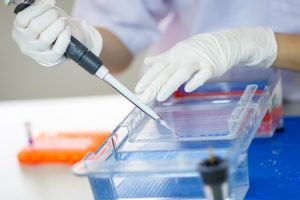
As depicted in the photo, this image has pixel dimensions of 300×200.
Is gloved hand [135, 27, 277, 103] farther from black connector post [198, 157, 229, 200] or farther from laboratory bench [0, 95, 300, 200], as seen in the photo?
black connector post [198, 157, 229, 200]

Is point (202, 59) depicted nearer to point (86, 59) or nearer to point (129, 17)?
point (86, 59)

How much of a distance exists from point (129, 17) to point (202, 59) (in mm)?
470

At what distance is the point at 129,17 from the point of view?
150 centimetres

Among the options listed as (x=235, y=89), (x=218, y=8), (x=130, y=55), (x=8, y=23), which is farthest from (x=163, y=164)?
(x=8, y=23)

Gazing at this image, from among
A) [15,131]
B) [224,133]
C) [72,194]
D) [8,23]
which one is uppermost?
[224,133]

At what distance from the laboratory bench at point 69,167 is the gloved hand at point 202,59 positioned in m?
0.20

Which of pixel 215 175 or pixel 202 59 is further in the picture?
pixel 202 59

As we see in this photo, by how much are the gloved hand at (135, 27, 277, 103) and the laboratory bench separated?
198mm

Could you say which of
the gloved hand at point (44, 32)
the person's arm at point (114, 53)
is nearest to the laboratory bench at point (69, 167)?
the person's arm at point (114, 53)

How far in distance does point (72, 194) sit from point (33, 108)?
690 mm

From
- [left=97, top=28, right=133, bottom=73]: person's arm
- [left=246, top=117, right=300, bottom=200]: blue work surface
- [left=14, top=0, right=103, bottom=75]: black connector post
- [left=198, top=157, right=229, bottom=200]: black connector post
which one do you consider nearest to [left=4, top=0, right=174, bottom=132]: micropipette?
[left=14, top=0, right=103, bottom=75]: black connector post

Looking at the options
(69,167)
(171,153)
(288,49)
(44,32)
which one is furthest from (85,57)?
(288,49)

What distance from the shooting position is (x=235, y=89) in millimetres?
1254

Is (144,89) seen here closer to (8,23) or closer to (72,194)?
(72,194)
